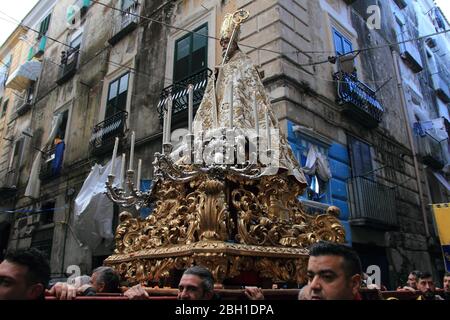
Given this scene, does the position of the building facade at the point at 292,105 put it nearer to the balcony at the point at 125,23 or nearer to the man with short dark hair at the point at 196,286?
the balcony at the point at 125,23

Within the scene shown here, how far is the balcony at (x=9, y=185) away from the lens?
1381 centimetres

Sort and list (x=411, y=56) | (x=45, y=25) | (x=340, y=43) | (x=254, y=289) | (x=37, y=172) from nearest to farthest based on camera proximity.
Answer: (x=254, y=289) < (x=340, y=43) < (x=37, y=172) < (x=411, y=56) < (x=45, y=25)

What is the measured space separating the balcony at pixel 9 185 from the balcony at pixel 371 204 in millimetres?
12361

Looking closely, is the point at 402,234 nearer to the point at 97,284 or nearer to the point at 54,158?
the point at 97,284

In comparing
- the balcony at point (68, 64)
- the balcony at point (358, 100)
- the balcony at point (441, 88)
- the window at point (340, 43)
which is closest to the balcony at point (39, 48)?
the balcony at point (68, 64)

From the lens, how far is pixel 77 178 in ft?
34.2

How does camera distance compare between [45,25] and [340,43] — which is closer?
[340,43]

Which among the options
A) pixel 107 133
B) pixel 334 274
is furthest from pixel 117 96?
pixel 334 274

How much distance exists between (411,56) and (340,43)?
5.04m

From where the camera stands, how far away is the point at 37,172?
468 inches

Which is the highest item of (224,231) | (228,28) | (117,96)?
(117,96)

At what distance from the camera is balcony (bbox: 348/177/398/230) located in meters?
7.06

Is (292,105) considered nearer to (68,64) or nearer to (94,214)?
(94,214)
